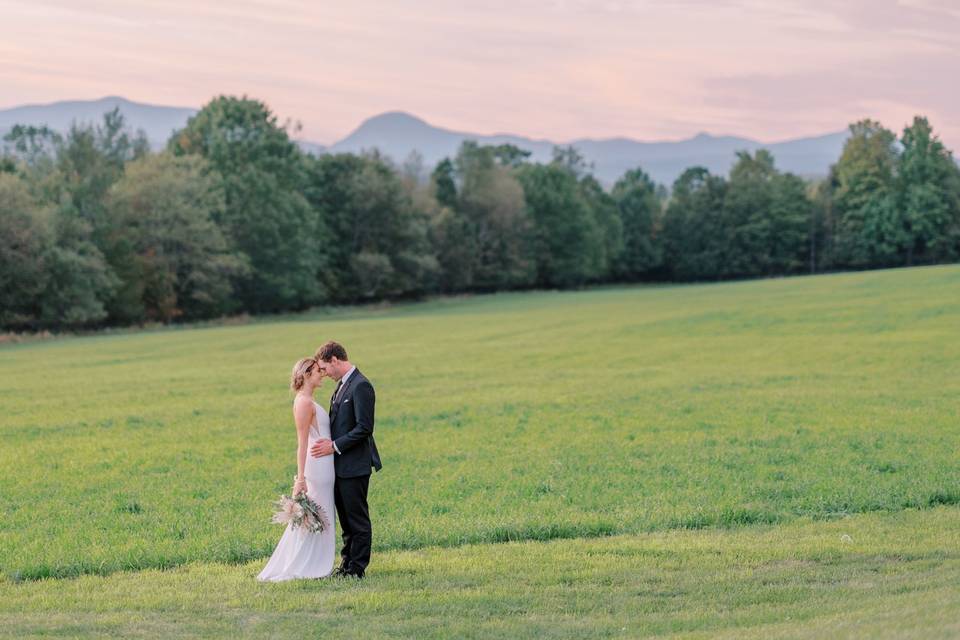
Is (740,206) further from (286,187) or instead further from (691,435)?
(691,435)

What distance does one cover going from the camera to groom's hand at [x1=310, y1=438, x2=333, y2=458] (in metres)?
11.6

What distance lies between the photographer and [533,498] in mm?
17000

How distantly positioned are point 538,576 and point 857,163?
134 metres

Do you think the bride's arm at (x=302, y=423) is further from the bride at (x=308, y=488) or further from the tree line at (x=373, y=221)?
the tree line at (x=373, y=221)

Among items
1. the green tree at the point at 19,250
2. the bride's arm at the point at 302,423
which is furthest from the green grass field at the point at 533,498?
the green tree at the point at 19,250

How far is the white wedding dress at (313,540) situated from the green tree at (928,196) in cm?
12623

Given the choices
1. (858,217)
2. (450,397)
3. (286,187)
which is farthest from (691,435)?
(858,217)

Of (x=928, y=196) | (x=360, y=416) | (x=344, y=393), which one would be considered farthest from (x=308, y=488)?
(x=928, y=196)

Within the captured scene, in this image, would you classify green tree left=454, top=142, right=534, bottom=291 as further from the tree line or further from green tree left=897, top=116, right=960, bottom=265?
green tree left=897, top=116, right=960, bottom=265

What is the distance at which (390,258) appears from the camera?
110 meters

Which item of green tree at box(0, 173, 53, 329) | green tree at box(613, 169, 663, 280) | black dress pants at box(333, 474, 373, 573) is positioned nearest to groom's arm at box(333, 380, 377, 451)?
black dress pants at box(333, 474, 373, 573)

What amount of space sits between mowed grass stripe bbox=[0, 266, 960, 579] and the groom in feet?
6.98

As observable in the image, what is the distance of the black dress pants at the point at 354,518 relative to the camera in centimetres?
1179

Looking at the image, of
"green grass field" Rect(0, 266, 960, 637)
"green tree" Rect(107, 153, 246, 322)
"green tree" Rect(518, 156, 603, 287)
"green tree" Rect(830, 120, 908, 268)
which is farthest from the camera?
"green tree" Rect(518, 156, 603, 287)
